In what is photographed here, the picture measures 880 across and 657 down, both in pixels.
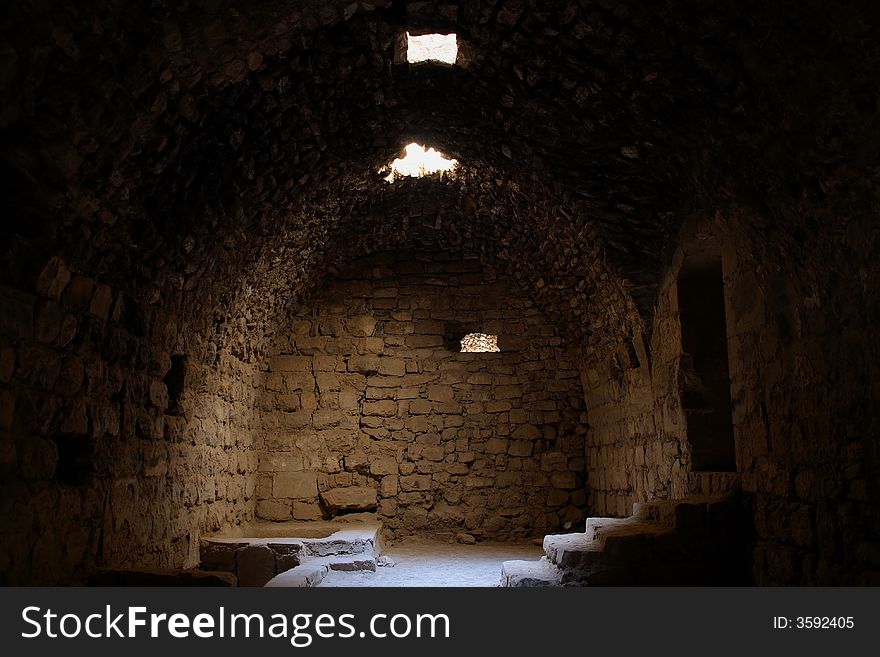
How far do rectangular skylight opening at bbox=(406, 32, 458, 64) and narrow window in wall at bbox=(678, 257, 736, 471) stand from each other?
228 centimetres

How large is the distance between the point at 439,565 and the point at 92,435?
352 cm

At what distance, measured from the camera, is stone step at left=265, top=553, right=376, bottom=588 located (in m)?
4.74

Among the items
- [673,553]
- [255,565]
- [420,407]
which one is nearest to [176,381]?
[255,565]

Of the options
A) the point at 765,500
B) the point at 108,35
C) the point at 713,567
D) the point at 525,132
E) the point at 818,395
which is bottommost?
the point at 713,567

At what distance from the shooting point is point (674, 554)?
13.9 ft

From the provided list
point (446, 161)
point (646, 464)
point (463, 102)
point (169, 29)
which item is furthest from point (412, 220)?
point (169, 29)

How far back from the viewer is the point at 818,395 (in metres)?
3.49

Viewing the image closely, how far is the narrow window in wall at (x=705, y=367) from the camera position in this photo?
521cm

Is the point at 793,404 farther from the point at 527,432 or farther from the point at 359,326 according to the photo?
the point at 359,326

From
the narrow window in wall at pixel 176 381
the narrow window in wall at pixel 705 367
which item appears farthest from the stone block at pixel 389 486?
the narrow window in wall at pixel 705 367

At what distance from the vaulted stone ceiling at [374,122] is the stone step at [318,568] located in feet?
6.71

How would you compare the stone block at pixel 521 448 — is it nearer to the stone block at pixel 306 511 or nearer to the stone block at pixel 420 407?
the stone block at pixel 420 407

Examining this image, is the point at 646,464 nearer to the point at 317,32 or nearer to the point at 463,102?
the point at 463,102
